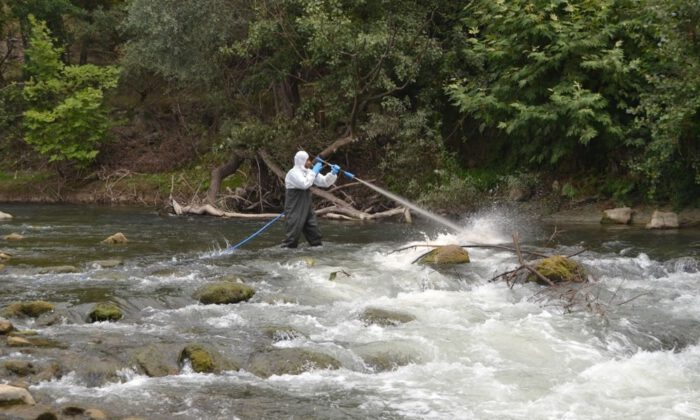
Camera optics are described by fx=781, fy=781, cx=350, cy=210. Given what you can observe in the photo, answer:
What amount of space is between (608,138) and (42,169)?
21.8 meters

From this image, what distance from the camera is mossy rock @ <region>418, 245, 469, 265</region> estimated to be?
566 inches

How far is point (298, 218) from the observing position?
1566cm

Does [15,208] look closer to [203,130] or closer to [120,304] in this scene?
[203,130]

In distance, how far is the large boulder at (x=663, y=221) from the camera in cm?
1817

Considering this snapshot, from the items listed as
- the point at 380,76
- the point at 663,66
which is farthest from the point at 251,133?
the point at 663,66

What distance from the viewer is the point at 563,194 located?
20.8 m

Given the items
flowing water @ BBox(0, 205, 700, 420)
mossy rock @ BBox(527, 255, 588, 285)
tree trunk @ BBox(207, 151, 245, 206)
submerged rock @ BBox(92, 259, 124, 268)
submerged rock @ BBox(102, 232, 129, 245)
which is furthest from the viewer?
tree trunk @ BBox(207, 151, 245, 206)

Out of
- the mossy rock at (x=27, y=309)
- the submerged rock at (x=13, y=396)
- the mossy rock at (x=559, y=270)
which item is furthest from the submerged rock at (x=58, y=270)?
the mossy rock at (x=559, y=270)

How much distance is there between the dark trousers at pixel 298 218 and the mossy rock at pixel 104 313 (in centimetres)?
547

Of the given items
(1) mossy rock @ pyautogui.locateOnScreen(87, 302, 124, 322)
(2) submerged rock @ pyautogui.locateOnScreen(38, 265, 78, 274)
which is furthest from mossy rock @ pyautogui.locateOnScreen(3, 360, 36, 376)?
(2) submerged rock @ pyautogui.locateOnScreen(38, 265, 78, 274)

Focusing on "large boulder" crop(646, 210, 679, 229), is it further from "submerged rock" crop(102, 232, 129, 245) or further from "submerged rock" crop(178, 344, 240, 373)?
"submerged rock" crop(178, 344, 240, 373)

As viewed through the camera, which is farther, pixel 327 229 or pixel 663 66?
pixel 327 229

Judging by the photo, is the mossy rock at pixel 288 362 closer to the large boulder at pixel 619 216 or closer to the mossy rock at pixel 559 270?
the mossy rock at pixel 559 270

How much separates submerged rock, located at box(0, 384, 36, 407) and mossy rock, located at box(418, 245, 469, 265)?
27.7 ft
